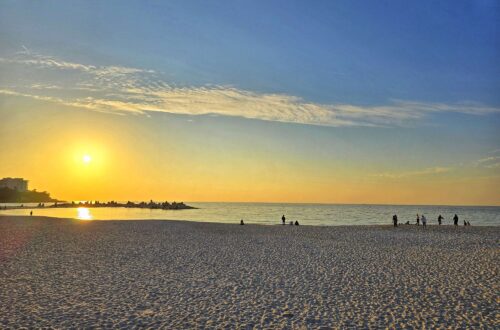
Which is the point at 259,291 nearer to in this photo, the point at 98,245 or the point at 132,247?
the point at 132,247

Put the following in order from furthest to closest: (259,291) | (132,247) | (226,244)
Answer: (226,244), (132,247), (259,291)

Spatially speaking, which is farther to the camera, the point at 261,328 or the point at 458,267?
the point at 458,267

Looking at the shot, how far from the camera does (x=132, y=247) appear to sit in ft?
90.0

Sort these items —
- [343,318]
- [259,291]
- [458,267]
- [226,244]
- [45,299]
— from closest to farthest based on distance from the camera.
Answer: [343,318]
[45,299]
[259,291]
[458,267]
[226,244]

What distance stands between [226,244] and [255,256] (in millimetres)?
6574

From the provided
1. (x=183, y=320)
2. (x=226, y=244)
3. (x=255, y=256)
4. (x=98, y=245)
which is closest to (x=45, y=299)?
(x=183, y=320)

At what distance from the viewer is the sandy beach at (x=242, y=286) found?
11.4 metres

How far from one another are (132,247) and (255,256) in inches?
367

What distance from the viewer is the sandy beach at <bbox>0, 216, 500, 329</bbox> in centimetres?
1144

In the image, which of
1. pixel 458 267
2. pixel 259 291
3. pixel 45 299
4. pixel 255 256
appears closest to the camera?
pixel 45 299

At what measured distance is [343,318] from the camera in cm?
1154

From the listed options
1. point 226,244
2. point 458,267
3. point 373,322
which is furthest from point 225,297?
point 226,244

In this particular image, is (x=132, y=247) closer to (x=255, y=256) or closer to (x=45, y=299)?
(x=255, y=256)

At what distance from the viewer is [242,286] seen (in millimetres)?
15844
